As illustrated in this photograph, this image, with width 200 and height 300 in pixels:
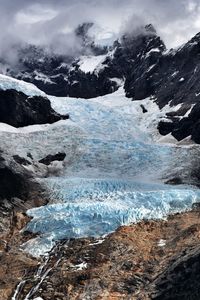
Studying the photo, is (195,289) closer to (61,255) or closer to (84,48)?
(61,255)

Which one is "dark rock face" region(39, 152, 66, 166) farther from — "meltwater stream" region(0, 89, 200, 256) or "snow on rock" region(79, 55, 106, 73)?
"snow on rock" region(79, 55, 106, 73)

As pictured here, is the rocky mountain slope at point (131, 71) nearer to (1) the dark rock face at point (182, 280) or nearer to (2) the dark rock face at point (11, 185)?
(2) the dark rock face at point (11, 185)

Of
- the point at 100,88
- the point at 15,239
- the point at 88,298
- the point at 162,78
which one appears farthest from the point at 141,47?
the point at 88,298

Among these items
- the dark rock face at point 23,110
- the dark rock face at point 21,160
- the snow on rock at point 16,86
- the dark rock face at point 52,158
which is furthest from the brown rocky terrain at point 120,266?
the snow on rock at point 16,86

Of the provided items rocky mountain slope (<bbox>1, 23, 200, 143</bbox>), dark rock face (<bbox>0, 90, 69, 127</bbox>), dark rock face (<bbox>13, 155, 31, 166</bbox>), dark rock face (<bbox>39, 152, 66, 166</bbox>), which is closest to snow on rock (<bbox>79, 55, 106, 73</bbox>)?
rocky mountain slope (<bbox>1, 23, 200, 143</bbox>)

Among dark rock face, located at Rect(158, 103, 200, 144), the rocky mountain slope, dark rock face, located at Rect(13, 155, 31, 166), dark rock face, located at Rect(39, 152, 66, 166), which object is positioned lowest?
dark rock face, located at Rect(13, 155, 31, 166)
